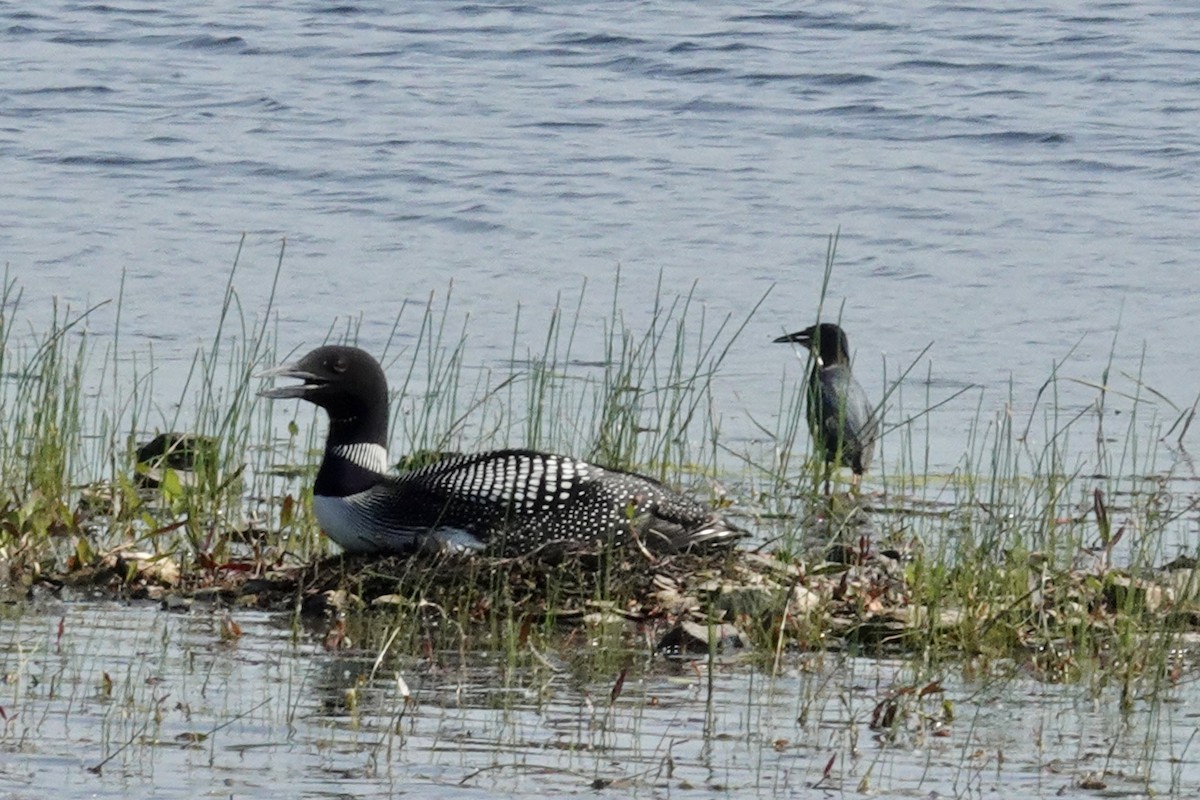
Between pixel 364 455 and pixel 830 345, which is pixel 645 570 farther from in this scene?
pixel 830 345

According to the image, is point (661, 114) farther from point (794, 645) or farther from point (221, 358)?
point (794, 645)

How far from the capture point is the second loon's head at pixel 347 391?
24.6ft

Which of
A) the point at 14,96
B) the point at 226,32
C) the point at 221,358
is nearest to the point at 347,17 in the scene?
the point at 226,32

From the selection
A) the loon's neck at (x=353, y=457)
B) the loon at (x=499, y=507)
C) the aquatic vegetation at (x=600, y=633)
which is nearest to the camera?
the aquatic vegetation at (x=600, y=633)

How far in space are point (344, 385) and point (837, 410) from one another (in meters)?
2.90

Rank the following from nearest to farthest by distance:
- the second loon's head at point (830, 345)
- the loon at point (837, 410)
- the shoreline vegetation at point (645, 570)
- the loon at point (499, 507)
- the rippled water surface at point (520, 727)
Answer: the rippled water surface at point (520, 727), the shoreline vegetation at point (645, 570), the loon at point (499, 507), the loon at point (837, 410), the second loon's head at point (830, 345)

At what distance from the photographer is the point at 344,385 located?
24.7 ft

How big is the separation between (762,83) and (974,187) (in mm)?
3941

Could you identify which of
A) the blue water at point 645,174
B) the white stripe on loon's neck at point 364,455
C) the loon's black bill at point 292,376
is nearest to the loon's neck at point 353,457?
the white stripe on loon's neck at point 364,455

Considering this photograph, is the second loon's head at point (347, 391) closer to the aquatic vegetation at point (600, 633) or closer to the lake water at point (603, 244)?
the aquatic vegetation at point (600, 633)

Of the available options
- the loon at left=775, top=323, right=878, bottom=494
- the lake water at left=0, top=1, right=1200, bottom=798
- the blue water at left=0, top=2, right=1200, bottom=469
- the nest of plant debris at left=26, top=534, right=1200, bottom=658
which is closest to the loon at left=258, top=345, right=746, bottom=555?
the nest of plant debris at left=26, top=534, right=1200, bottom=658

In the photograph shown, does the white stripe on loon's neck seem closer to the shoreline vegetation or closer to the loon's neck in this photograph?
the loon's neck

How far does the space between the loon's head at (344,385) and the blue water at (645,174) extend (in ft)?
10.3

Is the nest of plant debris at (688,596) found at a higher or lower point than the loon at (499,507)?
lower
